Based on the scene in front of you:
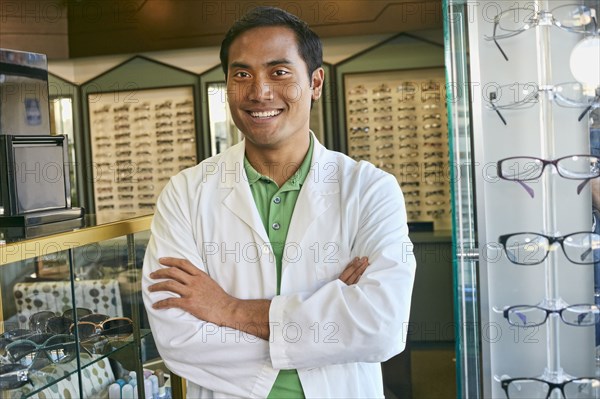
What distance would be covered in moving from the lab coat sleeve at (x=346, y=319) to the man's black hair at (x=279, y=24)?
589mm

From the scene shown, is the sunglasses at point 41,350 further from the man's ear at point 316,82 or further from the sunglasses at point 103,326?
the man's ear at point 316,82

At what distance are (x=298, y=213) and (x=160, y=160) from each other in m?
4.27

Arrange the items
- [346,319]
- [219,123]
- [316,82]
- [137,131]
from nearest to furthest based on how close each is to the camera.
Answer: [346,319], [316,82], [219,123], [137,131]

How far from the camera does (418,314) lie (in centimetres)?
527

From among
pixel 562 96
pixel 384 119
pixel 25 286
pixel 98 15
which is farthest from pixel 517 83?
pixel 98 15

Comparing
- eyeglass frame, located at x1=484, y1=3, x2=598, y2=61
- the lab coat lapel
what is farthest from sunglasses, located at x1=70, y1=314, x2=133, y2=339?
eyeglass frame, located at x1=484, y1=3, x2=598, y2=61

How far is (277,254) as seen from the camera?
5.86 feet

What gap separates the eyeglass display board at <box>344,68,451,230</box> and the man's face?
355 centimetres

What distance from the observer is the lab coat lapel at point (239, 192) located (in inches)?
70.7

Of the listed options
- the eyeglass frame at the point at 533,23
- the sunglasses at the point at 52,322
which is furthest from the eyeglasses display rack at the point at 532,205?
the sunglasses at the point at 52,322

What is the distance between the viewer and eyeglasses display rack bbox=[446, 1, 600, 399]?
7.54 ft

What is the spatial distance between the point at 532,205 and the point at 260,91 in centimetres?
114

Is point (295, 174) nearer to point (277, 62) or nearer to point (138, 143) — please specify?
point (277, 62)

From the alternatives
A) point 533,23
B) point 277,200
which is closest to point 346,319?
point 277,200
